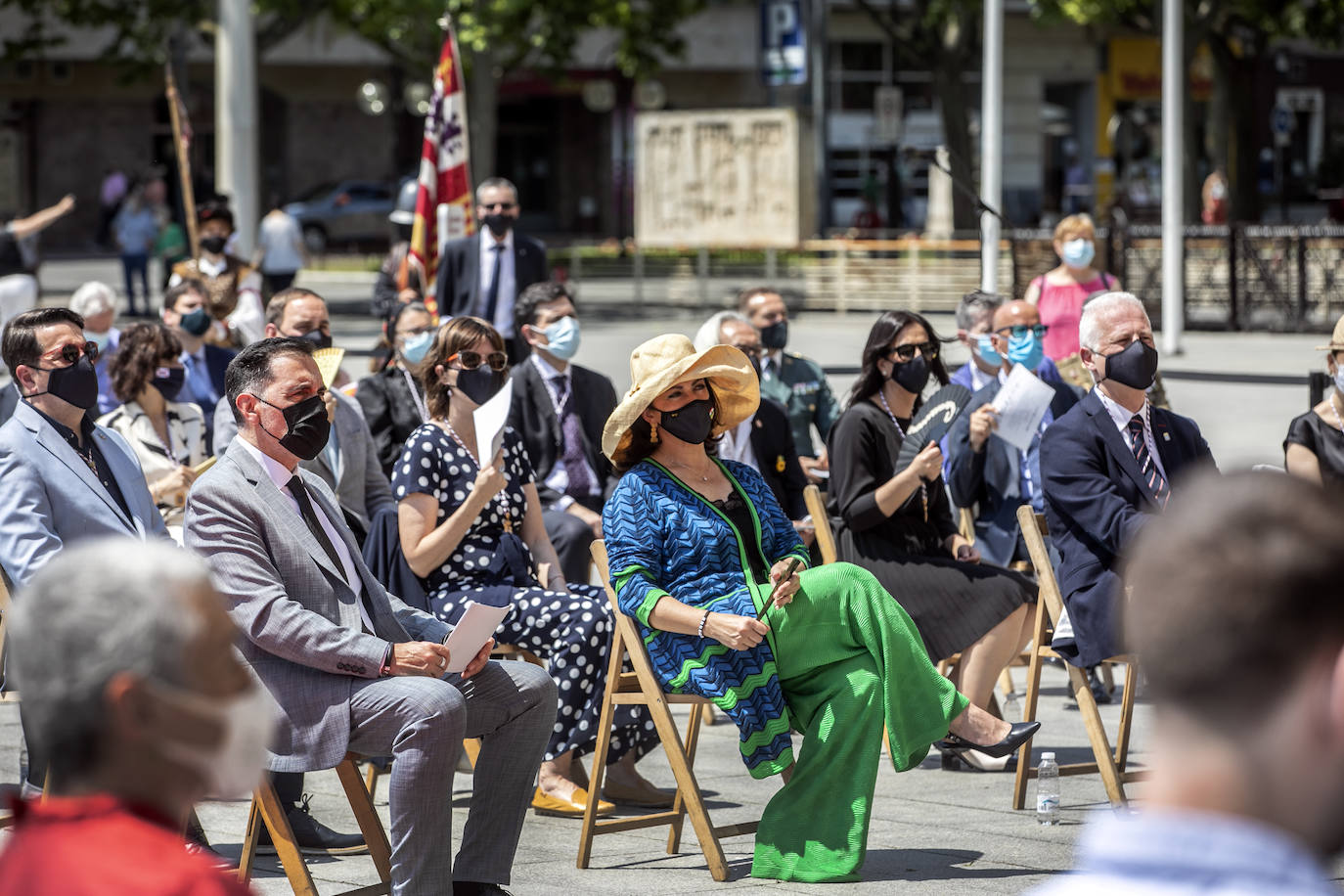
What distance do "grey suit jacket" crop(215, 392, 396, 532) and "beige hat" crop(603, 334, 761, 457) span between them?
1491 mm

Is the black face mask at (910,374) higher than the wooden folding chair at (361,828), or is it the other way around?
the black face mask at (910,374)

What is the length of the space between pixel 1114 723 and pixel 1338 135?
45.5 metres

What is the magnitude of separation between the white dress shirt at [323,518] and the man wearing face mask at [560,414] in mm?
2849

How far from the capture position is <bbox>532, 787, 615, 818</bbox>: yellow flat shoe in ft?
20.4

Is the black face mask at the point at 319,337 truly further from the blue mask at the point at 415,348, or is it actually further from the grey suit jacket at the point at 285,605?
the grey suit jacket at the point at 285,605

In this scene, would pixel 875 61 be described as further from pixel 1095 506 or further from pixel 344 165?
pixel 1095 506

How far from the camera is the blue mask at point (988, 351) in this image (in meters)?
8.24

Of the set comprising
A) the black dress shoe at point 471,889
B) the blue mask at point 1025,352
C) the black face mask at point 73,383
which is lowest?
the black dress shoe at point 471,889

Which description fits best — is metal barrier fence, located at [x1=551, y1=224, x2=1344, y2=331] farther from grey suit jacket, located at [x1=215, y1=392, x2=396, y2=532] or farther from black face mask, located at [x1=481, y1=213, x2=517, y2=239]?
grey suit jacket, located at [x1=215, y1=392, x2=396, y2=532]

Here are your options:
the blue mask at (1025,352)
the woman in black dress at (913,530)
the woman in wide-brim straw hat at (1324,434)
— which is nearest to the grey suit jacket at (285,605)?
the woman in black dress at (913,530)

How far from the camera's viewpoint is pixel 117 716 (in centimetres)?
217

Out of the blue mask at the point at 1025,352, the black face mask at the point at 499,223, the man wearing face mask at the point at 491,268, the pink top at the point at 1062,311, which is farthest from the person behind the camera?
the man wearing face mask at the point at 491,268

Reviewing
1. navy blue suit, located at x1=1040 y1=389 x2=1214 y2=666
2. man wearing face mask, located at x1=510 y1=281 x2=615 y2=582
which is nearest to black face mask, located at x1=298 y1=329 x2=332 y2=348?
man wearing face mask, located at x1=510 y1=281 x2=615 y2=582

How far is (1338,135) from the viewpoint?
1938 inches
